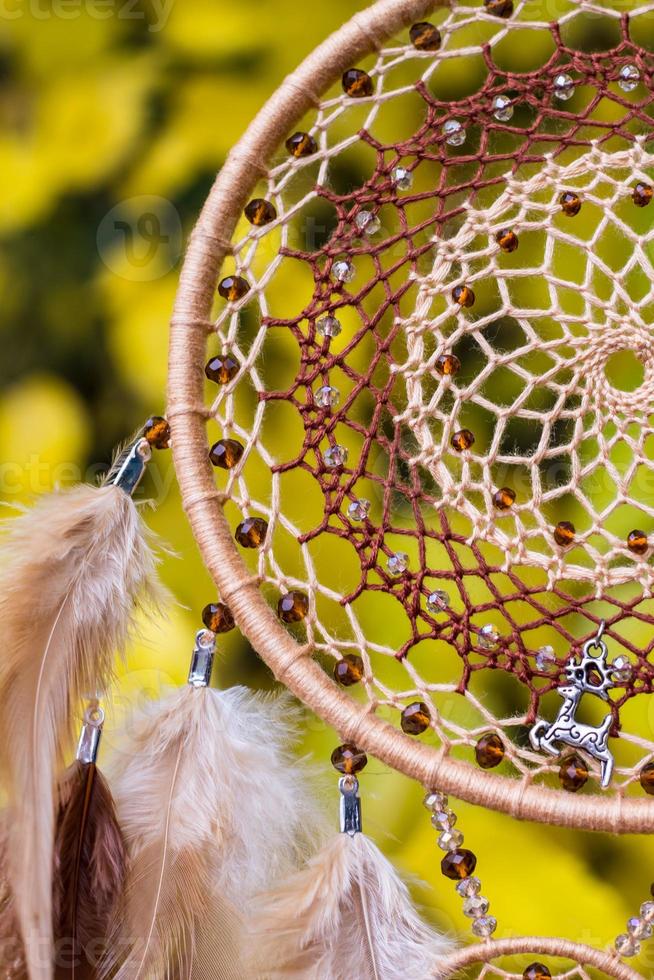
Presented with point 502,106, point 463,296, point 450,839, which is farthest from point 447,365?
point 450,839

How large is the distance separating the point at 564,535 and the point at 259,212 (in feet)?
0.79

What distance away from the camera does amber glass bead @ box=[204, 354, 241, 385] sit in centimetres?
50

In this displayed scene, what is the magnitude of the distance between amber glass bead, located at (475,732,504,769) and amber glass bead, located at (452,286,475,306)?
0.23m

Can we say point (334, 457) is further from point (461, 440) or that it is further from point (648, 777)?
point (648, 777)

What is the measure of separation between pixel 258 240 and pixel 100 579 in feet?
0.69

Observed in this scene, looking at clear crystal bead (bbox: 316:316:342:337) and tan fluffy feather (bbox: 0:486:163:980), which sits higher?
clear crystal bead (bbox: 316:316:342:337)

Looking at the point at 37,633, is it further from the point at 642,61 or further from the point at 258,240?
the point at 642,61

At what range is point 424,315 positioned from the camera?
49cm

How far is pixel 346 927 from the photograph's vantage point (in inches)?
A: 19.4

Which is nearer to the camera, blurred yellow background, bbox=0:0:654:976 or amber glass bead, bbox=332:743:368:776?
amber glass bead, bbox=332:743:368:776

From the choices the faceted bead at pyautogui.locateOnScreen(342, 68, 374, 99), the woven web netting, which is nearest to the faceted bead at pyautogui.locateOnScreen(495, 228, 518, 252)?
the woven web netting

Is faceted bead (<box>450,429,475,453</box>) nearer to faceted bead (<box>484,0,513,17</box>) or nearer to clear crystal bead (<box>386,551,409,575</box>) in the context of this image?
clear crystal bead (<box>386,551,409,575</box>)

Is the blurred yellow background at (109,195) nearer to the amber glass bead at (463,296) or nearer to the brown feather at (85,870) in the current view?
the brown feather at (85,870)

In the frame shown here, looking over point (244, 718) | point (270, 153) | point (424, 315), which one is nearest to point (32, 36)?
point (270, 153)
